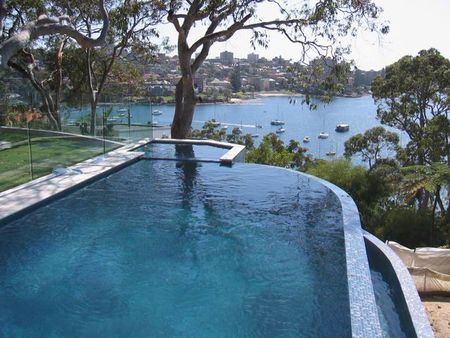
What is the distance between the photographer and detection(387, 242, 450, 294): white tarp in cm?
896

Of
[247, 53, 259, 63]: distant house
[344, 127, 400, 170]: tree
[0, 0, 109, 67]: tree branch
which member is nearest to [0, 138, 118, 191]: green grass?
[0, 0, 109, 67]: tree branch

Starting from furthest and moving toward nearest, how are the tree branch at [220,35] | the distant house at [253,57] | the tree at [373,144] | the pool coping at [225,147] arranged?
the distant house at [253,57], the tree at [373,144], the tree branch at [220,35], the pool coping at [225,147]

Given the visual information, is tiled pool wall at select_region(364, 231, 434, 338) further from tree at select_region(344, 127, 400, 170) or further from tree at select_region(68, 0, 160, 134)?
tree at select_region(344, 127, 400, 170)

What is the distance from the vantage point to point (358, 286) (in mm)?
5355

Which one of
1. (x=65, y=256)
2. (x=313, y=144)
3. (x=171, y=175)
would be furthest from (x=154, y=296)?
(x=313, y=144)

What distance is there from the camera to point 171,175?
1123 centimetres

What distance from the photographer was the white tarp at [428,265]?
8.96 m

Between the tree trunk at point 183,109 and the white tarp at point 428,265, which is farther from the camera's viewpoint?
the tree trunk at point 183,109

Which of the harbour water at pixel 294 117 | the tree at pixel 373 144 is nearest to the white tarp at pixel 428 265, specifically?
the tree at pixel 373 144

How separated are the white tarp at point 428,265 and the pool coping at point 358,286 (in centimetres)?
214

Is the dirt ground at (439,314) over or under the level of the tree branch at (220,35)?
under

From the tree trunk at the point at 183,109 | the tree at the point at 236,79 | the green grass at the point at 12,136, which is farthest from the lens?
the tree at the point at 236,79

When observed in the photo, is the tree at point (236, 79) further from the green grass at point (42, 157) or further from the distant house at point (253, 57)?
the green grass at point (42, 157)

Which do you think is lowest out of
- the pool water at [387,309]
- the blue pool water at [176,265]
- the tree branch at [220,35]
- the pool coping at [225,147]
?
the pool water at [387,309]
